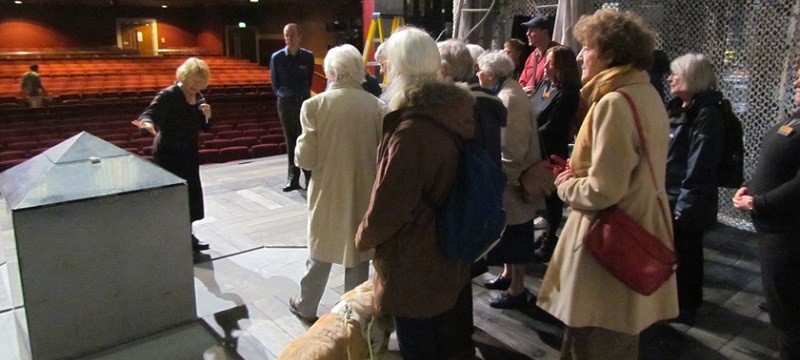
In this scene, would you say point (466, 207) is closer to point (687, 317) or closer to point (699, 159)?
point (699, 159)

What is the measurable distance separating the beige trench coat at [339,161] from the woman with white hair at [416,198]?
649 millimetres

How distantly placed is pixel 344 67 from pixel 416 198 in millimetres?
1001

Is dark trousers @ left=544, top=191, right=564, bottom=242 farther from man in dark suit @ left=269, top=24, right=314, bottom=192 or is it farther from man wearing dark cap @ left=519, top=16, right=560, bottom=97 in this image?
man in dark suit @ left=269, top=24, right=314, bottom=192

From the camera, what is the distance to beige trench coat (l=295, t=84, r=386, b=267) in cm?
237

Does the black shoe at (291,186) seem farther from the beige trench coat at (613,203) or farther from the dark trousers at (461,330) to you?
the beige trench coat at (613,203)

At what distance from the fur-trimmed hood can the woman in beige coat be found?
376mm

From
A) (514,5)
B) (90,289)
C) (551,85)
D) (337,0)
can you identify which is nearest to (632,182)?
(551,85)

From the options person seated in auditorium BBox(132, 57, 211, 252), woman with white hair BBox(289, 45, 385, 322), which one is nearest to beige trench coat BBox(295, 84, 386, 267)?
woman with white hair BBox(289, 45, 385, 322)

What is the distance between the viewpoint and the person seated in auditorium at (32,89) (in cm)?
959

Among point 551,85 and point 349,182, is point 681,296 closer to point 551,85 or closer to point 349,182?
point 551,85

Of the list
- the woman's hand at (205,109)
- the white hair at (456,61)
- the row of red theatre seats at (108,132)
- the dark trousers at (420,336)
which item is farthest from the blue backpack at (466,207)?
the row of red theatre seats at (108,132)

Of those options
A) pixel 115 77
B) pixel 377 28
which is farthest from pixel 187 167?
pixel 115 77

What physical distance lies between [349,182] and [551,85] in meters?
1.45

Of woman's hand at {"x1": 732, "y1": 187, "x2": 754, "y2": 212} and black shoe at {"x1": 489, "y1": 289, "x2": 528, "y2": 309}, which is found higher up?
woman's hand at {"x1": 732, "y1": 187, "x2": 754, "y2": 212}
